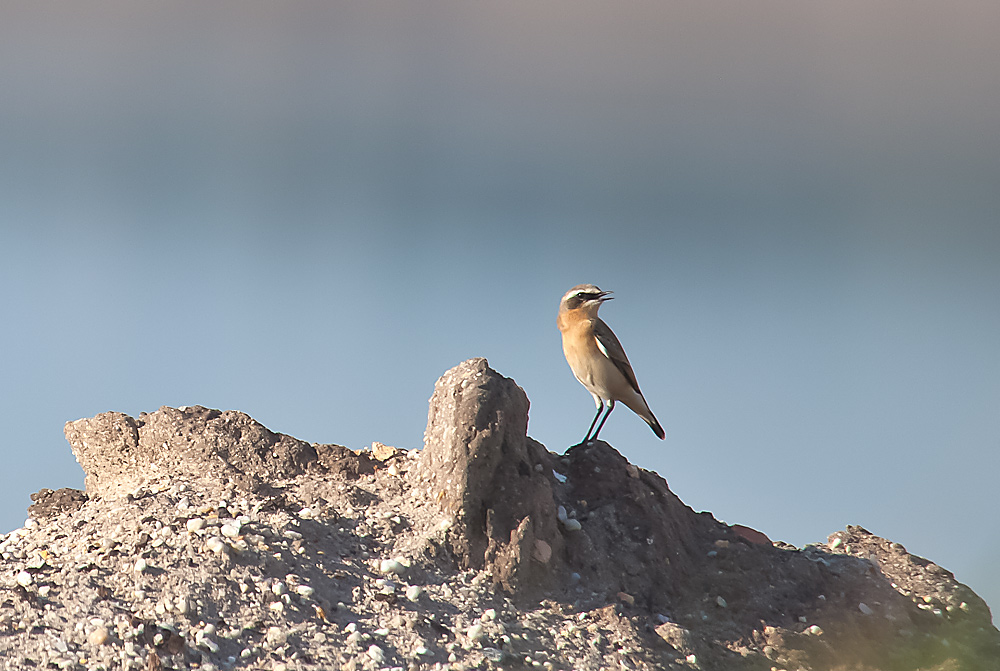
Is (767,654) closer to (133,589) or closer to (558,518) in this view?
(558,518)

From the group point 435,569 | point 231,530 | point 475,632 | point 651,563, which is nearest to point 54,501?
point 231,530

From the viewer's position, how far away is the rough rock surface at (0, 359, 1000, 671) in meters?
6.06

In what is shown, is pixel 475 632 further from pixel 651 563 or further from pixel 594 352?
pixel 594 352

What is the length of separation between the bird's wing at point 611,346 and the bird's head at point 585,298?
0.17m

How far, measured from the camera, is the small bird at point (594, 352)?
913cm

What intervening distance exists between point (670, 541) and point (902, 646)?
206cm

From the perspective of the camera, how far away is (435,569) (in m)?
6.95

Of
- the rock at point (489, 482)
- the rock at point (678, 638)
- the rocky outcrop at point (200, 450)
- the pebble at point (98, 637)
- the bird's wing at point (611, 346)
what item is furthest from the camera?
the bird's wing at point (611, 346)

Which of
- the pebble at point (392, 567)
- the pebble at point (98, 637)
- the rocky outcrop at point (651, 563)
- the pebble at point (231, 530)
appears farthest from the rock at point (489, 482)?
the pebble at point (98, 637)

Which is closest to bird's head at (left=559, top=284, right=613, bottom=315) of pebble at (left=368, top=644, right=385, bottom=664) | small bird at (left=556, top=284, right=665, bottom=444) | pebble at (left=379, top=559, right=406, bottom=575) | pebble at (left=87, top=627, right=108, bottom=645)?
small bird at (left=556, top=284, right=665, bottom=444)

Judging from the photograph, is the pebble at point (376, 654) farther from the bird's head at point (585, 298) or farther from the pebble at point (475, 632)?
the bird's head at point (585, 298)

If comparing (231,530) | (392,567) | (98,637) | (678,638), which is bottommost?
(98,637)

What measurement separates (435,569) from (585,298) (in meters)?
3.51

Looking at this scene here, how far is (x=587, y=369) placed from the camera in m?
9.24
